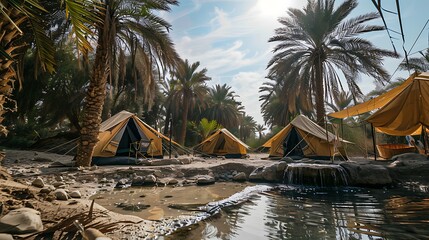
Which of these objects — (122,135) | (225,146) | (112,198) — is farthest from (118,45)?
(225,146)

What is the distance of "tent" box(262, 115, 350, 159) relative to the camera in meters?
13.1

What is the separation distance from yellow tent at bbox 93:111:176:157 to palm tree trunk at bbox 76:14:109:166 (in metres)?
2.34

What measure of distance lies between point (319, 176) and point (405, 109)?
462 centimetres

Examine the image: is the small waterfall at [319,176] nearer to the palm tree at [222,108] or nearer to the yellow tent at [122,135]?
the yellow tent at [122,135]

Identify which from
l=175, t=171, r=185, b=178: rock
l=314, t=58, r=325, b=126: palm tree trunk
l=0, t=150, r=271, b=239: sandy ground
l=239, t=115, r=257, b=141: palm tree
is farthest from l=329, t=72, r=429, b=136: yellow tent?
l=239, t=115, r=257, b=141: palm tree

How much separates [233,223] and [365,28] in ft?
46.5

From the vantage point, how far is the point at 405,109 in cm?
924

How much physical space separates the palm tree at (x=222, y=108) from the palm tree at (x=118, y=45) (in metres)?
23.0

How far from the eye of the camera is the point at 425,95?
8719 mm

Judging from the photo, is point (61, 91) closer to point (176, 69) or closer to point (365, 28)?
point (176, 69)

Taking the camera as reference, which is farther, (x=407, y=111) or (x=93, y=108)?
(x=407, y=111)

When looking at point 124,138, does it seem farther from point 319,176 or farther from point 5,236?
point 5,236

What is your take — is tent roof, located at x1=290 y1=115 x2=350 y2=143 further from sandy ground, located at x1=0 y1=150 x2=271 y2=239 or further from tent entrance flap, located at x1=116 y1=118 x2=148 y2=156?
tent entrance flap, located at x1=116 y1=118 x2=148 y2=156

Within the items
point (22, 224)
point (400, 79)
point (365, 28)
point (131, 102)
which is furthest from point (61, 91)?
point (400, 79)
